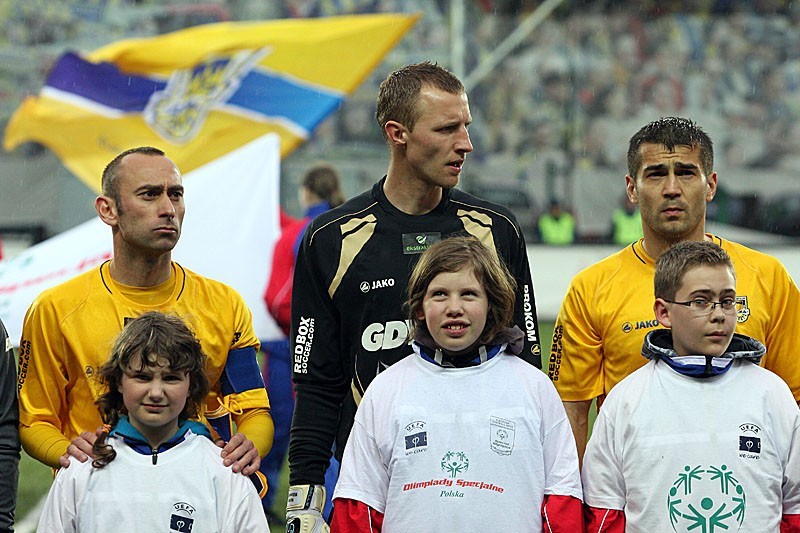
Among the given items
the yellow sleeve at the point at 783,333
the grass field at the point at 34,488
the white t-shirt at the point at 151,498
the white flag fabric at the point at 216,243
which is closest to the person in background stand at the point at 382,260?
the white t-shirt at the point at 151,498

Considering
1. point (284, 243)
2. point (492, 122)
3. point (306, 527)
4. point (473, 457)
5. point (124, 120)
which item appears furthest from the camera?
point (492, 122)

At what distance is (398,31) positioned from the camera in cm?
1652

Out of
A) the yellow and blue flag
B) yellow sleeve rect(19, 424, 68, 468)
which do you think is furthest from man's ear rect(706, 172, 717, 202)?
the yellow and blue flag

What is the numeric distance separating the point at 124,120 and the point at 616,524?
1317 centimetres

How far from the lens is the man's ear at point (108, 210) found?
14.1 feet

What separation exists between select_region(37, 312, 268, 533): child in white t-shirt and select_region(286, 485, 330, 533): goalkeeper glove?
11 cm

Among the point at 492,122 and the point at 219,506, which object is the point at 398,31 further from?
the point at 219,506

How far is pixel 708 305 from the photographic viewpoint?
3.73 metres

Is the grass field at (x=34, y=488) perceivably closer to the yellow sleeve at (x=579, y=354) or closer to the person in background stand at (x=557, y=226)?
the yellow sleeve at (x=579, y=354)

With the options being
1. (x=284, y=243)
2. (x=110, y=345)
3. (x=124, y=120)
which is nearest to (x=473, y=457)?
(x=110, y=345)

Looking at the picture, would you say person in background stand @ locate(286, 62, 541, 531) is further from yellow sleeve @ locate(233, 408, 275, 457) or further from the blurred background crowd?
the blurred background crowd

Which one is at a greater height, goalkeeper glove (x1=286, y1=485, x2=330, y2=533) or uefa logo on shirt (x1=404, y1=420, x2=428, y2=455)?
uefa logo on shirt (x1=404, y1=420, x2=428, y2=455)

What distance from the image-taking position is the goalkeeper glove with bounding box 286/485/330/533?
12.6ft

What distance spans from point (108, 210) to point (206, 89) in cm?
1189
